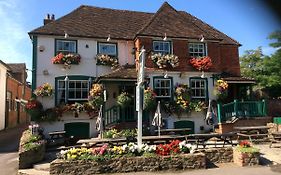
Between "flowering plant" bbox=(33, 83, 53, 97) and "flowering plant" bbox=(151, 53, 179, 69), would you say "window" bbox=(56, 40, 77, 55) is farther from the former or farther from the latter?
"flowering plant" bbox=(151, 53, 179, 69)

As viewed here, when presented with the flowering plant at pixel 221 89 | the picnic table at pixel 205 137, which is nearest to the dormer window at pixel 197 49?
the flowering plant at pixel 221 89

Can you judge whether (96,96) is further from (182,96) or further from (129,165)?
(129,165)

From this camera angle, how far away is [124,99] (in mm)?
18141

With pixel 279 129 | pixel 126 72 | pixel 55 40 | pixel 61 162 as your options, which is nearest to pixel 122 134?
pixel 126 72

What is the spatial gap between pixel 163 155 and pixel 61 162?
3.67 metres

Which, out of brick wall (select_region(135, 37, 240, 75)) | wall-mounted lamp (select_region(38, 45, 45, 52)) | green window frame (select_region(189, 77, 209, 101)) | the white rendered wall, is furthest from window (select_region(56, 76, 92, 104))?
the white rendered wall

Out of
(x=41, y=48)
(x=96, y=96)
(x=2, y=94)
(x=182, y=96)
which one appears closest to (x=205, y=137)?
(x=182, y=96)

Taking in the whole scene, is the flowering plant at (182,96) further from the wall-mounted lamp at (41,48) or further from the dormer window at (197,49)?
the wall-mounted lamp at (41,48)

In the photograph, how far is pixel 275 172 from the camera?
1098 cm

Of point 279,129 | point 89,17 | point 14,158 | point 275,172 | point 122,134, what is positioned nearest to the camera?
point 275,172

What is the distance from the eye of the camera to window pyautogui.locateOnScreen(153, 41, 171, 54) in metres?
20.8

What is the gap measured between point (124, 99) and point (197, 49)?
6764 mm

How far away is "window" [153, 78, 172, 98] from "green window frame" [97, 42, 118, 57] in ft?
10.8

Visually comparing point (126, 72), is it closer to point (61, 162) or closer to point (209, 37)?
point (209, 37)
